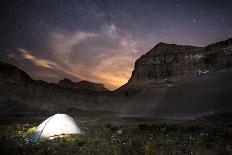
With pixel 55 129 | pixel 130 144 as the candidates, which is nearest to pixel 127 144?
pixel 130 144

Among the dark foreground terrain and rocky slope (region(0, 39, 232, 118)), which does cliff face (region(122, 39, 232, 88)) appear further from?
the dark foreground terrain

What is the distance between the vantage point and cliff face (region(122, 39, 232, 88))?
99.9 meters

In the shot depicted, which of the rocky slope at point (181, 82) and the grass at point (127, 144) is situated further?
the rocky slope at point (181, 82)

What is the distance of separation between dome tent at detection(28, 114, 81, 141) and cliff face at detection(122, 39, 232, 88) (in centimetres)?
8660

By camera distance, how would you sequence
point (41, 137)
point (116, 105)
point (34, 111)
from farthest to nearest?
point (116, 105) < point (34, 111) < point (41, 137)

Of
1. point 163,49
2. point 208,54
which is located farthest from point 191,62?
point 163,49

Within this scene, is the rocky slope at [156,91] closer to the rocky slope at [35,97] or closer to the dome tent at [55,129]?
the rocky slope at [35,97]

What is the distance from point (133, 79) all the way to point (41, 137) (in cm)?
11501

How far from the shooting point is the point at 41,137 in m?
17.6

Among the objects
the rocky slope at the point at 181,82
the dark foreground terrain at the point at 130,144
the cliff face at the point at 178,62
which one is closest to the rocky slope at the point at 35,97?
the rocky slope at the point at 181,82

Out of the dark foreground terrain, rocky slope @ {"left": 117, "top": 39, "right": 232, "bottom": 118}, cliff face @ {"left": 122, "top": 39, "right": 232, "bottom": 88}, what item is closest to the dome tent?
the dark foreground terrain

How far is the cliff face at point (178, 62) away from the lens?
328 ft

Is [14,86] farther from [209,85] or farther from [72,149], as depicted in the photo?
[72,149]

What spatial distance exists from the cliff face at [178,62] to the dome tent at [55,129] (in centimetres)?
8660
